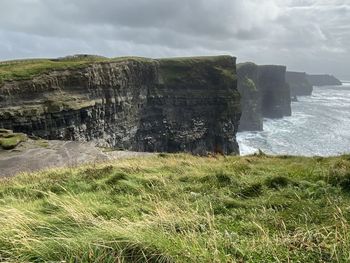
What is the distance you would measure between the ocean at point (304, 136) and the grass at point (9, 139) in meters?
81.6

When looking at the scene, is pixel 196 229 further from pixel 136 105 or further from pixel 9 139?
pixel 136 105

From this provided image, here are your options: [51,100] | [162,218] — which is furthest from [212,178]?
[51,100]

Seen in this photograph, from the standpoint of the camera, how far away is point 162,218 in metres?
6.04

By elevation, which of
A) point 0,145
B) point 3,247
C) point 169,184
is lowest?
point 0,145

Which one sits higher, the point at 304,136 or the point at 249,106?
the point at 249,106

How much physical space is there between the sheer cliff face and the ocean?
2123 centimetres

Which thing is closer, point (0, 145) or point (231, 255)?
point (231, 255)

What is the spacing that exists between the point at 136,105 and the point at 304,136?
78.1 metres

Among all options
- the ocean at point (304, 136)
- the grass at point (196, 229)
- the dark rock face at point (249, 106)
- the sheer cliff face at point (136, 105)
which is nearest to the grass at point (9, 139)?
the sheer cliff face at point (136, 105)

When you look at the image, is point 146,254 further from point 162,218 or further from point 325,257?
point 325,257

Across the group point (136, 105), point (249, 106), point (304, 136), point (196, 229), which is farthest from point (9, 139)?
point (249, 106)

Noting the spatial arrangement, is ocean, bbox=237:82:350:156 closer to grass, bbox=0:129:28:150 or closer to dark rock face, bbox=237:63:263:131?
dark rock face, bbox=237:63:263:131

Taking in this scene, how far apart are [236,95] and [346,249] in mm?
96946

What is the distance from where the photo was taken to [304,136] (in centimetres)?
14288
